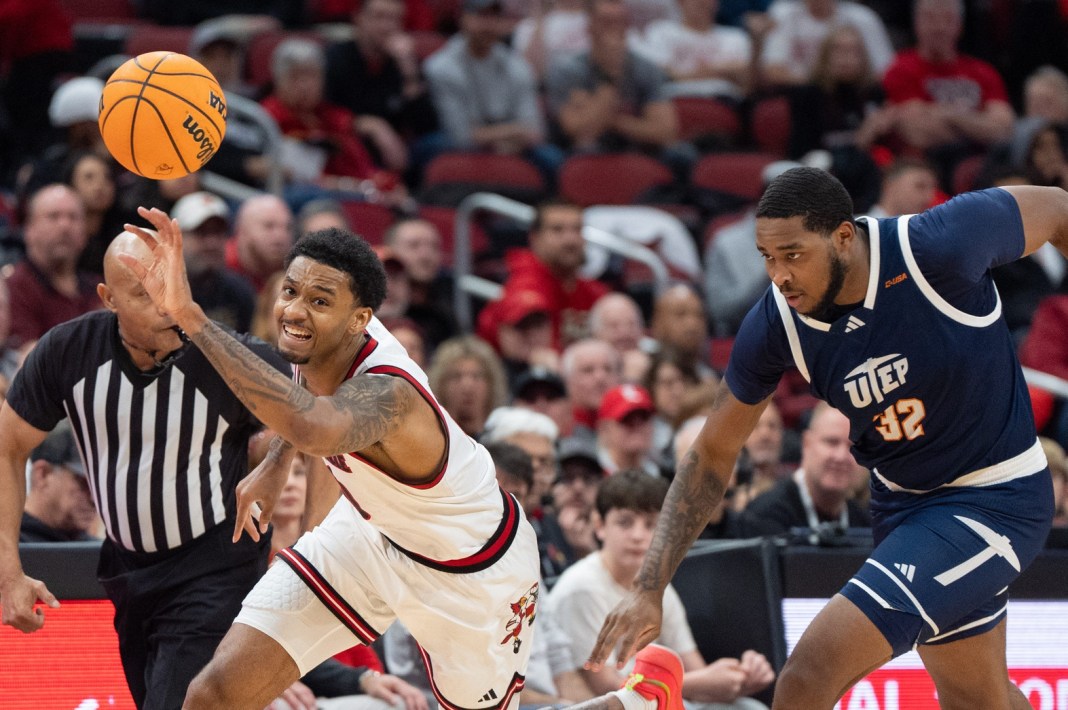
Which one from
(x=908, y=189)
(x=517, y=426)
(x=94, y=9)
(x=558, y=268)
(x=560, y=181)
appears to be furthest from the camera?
(x=94, y=9)

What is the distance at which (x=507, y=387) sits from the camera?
9.55 meters

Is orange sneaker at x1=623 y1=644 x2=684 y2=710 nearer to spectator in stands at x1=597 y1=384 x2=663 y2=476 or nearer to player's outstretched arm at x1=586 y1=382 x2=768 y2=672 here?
player's outstretched arm at x1=586 y1=382 x2=768 y2=672

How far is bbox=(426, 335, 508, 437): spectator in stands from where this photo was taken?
341 inches

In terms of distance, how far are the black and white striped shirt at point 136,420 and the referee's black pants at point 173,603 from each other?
7 cm

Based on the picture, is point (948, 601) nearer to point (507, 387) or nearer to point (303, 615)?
point (303, 615)

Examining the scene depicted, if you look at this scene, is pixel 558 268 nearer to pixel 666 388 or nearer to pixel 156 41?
pixel 666 388

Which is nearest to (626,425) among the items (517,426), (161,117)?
(517,426)

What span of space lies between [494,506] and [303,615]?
740mm

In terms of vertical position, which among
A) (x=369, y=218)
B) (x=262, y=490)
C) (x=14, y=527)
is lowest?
(x=369, y=218)

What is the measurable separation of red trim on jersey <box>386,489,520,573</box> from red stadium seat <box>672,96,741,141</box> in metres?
8.59

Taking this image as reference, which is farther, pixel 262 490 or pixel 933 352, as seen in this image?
pixel 262 490

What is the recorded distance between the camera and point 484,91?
41.4 feet

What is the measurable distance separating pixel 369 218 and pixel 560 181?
1.87m

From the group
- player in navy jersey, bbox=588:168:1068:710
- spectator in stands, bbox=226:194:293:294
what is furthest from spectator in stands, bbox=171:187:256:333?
player in navy jersey, bbox=588:168:1068:710
